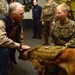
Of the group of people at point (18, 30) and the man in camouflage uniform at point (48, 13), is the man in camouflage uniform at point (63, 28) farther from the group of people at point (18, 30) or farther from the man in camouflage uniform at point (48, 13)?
the man in camouflage uniform at point (48, 13)

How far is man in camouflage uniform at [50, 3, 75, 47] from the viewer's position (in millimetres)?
3255

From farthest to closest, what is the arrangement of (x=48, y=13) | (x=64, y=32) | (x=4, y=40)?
(x=48, y=13) → (x=64, y=32) → (x=4, y=40)

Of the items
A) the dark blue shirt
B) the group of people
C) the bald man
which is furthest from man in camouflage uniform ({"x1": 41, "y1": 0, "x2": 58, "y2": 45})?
the bald man

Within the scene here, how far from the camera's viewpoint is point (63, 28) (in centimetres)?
332

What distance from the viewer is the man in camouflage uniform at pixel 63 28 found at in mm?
3255

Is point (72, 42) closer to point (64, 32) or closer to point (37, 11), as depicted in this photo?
point (64, 32)

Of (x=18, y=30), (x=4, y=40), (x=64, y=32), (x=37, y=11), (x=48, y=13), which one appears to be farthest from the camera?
(x=37, y=11)

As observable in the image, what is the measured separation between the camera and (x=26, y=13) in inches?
347

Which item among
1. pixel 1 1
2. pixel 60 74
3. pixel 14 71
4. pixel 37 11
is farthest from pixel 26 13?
pixel 60 74

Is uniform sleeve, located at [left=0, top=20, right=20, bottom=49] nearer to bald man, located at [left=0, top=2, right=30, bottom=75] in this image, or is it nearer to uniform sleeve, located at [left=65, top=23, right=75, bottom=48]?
bald man, located at [left=0, top=2, right=30, bottom=75]

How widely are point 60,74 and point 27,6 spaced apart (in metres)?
5.61

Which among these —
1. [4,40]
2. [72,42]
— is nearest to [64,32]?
[72,42]

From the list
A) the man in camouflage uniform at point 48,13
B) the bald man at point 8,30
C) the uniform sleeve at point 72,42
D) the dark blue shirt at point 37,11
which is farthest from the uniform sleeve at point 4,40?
A: the dark blue shirt at point 37,11

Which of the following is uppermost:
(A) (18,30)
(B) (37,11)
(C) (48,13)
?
(A) (18,30)
